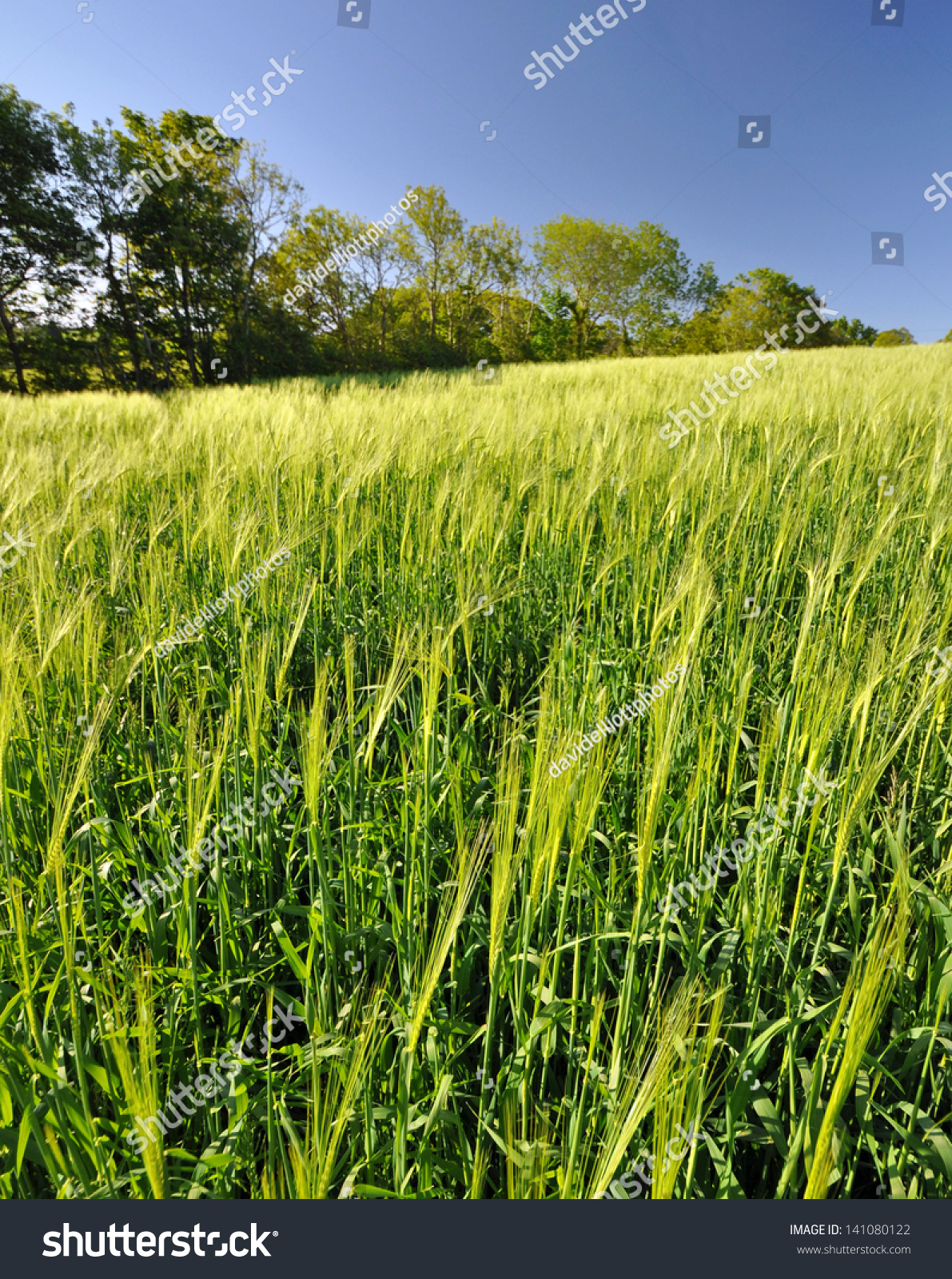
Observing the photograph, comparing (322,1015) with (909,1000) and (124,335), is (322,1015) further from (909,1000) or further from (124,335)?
(124,335)

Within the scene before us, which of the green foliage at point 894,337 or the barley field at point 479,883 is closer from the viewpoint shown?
the barley field at point 479,883

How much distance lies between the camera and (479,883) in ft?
2.99

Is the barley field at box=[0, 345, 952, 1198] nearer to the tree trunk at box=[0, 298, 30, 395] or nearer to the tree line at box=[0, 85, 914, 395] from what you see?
the tree line at box=[0, 85, 914, 395]

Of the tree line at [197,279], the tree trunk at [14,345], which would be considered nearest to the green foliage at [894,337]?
the tree line at [197,279]

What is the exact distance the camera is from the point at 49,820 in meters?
1.06

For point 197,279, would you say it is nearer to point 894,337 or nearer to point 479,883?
point 479,883

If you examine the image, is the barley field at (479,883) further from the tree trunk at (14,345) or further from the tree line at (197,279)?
the tree trunk at (14,345)

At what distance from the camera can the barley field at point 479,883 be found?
0.62m

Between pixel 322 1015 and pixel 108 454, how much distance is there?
296 centimetres

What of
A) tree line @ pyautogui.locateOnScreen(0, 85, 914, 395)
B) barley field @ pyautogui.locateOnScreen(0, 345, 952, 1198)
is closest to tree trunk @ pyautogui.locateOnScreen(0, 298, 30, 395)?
tree line @ pyautogui.locateOnScreen(0, 85, 914, 395)

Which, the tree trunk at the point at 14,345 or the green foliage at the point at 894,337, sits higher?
the green foliage at the point at 894,337

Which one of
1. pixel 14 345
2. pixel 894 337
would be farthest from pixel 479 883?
pixel 894 337

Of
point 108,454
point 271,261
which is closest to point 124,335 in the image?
point 271,261

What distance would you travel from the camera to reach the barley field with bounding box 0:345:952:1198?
0.62m
